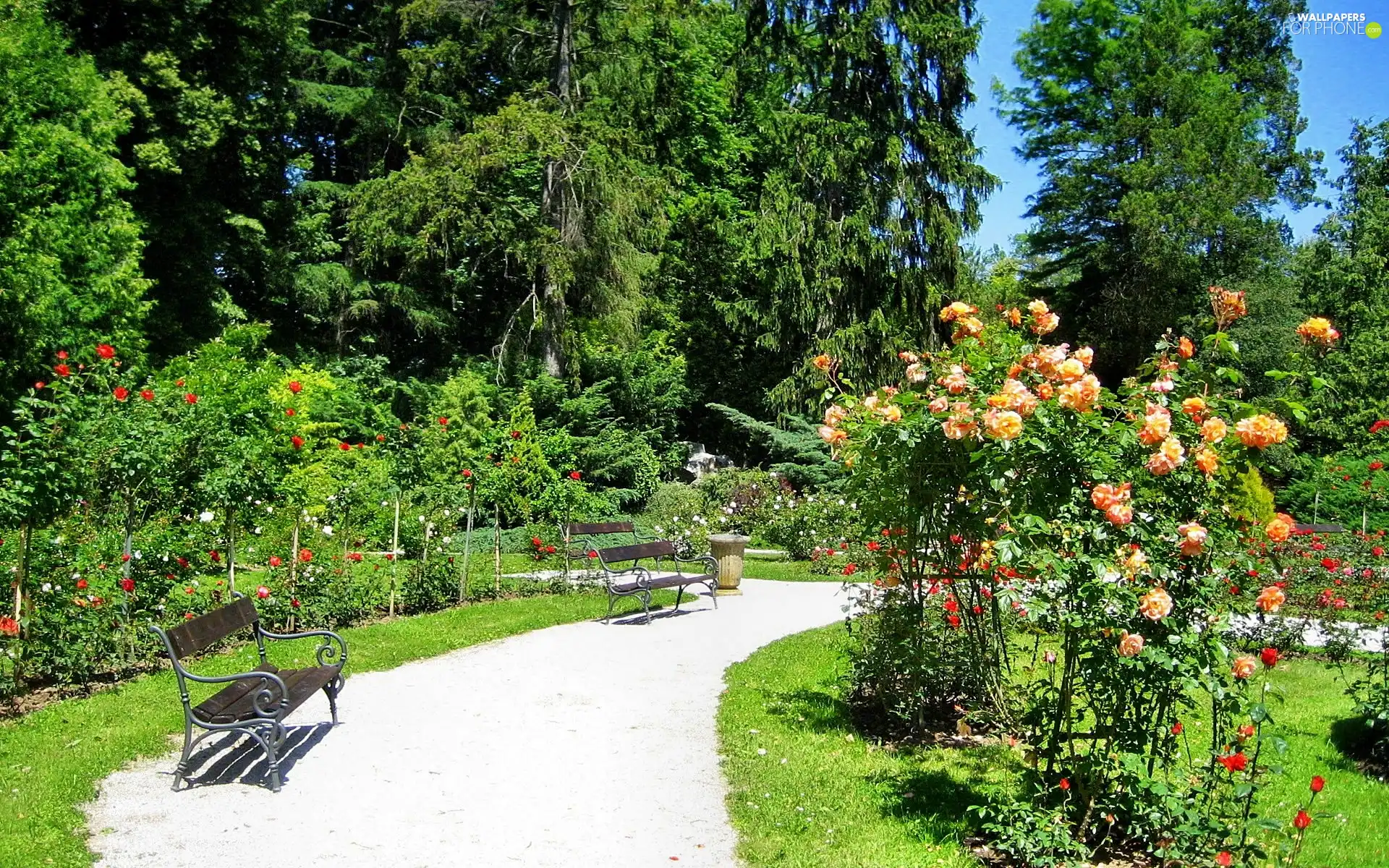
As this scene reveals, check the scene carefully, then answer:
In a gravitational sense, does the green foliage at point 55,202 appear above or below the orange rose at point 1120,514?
above

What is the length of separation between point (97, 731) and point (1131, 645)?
19.2ft

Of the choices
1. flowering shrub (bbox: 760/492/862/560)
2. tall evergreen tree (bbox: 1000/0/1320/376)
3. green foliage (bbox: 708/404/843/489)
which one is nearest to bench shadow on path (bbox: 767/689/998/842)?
flowering shrub (bbox: 760/492/862/560)

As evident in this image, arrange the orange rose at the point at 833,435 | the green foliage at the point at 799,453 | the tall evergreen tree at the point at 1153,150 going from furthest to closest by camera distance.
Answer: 1. the tall evergreen tree at the point at 1153,150
2. the green foliage at the point at 799,453
3. the orange rose at the point at 833,435

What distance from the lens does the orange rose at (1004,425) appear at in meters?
4.12

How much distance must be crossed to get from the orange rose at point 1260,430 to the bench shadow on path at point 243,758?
4.98 metres

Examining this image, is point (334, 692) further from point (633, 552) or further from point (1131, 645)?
point (633, 552)

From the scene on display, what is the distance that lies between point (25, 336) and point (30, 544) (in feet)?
38.9

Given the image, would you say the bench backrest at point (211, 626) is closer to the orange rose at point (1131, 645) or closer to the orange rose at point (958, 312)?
the orange rose at point (958, 312)

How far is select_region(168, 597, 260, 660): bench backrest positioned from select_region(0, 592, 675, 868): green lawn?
2.19 ft

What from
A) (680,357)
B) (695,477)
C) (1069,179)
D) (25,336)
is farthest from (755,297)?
(25,336)

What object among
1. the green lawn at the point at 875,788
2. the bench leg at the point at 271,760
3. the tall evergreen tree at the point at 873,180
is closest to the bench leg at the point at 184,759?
the bench leg at the point at 271,760

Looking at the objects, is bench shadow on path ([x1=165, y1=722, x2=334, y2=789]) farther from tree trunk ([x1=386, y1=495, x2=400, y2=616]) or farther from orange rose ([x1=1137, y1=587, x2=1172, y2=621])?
orange rose ([x1=1137, y1=587, x2=1172, y2=621])

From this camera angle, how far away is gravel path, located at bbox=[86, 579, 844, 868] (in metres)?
4.68

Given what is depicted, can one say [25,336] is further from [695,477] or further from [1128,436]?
[1128,436]
